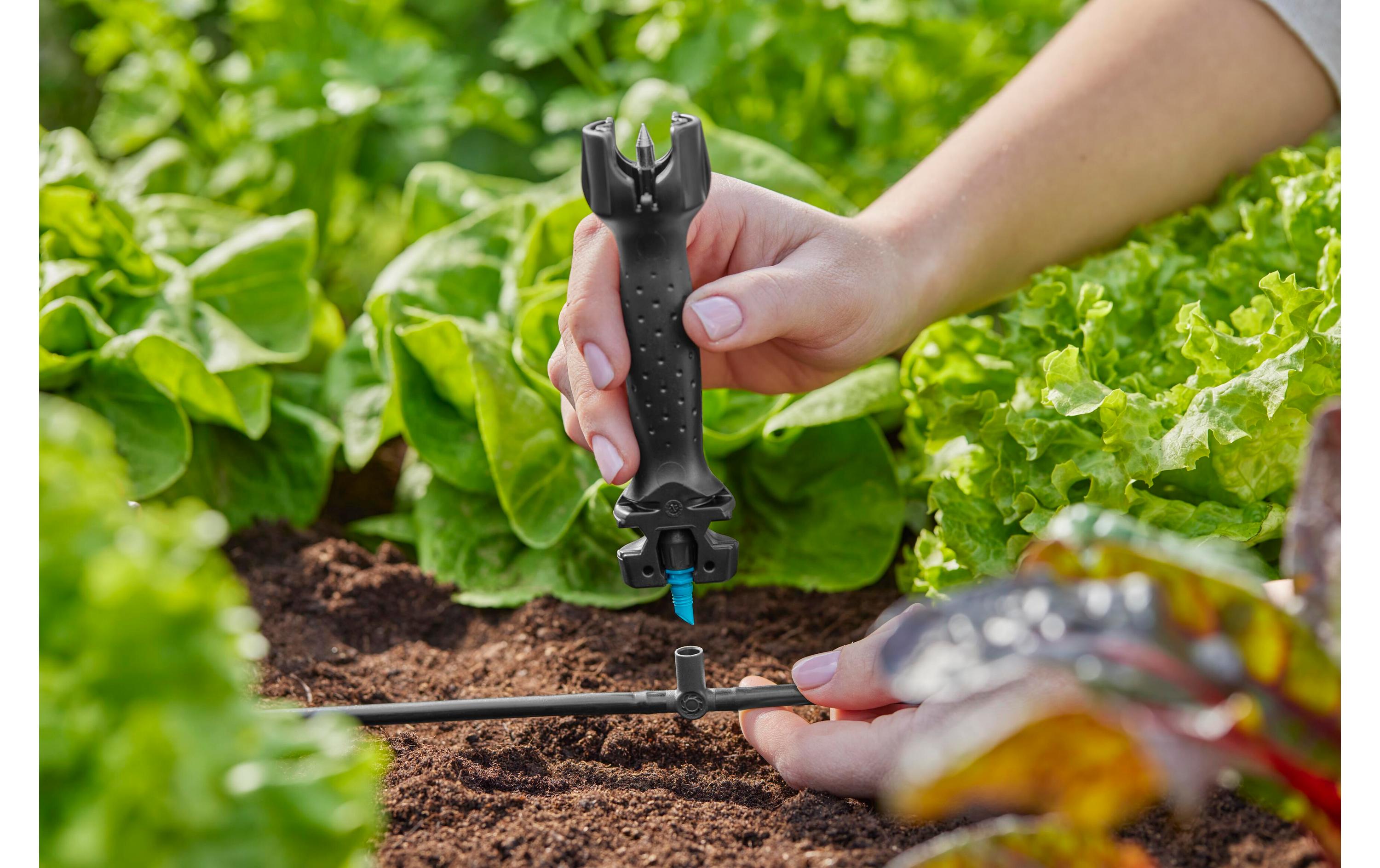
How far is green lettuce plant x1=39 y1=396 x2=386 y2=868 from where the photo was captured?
0.56 m

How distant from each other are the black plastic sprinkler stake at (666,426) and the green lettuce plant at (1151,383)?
16.3 inches

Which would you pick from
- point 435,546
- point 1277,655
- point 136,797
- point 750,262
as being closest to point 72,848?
point 136,797

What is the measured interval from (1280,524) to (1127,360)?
288mm

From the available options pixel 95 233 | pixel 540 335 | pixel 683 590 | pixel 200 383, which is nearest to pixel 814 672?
pixel 683 590

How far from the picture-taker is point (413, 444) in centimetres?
166

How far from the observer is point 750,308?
3.74ft

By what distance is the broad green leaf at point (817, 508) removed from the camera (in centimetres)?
163

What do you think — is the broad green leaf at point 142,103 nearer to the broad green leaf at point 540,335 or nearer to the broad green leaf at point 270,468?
the broad green leaf at point 270,468

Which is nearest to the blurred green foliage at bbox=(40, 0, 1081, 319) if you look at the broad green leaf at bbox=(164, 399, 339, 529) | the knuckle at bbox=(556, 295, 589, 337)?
the broad green leaf at bbox=(164, 399, 339, 529)

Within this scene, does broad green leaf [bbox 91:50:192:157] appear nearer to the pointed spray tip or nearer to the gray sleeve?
the pointed spray tip

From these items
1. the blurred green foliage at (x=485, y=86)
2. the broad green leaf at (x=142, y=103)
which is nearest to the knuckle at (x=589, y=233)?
the blurred green foliage at (x=485, y=86)

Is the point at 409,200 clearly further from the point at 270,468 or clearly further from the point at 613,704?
the point at 613,704

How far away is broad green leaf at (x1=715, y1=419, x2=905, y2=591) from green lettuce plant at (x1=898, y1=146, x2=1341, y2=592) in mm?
66

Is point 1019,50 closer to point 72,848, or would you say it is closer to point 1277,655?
point 1277,655
